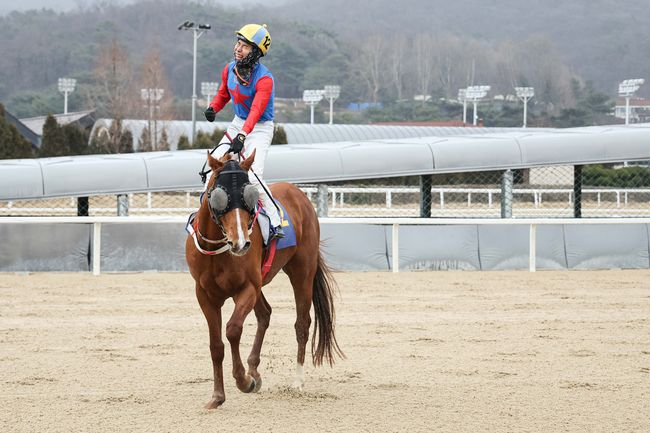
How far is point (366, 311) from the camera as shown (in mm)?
11172

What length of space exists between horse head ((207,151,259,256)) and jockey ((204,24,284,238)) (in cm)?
56

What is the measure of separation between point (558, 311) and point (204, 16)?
156157 millimetres

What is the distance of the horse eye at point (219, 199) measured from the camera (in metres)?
5.81

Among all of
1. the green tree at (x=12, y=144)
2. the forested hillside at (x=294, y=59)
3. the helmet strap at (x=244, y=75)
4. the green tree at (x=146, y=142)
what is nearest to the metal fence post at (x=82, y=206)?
the helmet strap at (x=244, y=75)

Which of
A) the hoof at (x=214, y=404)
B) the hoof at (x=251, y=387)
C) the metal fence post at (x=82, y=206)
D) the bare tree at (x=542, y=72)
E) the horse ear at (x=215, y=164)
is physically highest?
the bare tree at (x=542, y=72)

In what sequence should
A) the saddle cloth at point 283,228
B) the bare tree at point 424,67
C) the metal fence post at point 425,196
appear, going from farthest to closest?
1. the bare tree at point 424,67
2. the metal fence post at point 425,196
3. the saddle cloth at point 283,228

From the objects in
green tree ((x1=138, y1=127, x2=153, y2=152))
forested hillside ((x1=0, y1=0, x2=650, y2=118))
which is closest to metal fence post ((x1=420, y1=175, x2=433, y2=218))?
green tree ((x1=138, y1=127, x2=153, y2=152))

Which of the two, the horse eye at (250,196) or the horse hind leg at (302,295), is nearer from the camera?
the horse eye at (250,196)

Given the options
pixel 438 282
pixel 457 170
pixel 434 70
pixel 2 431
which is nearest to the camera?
pixel 2 431

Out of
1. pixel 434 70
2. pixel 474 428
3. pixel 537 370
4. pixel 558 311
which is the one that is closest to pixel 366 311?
pixel 558 311

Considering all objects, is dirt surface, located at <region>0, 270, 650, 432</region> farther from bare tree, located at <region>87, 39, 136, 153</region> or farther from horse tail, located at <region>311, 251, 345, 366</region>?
bare tree, located at <region>87, 39, 136, 153</region>

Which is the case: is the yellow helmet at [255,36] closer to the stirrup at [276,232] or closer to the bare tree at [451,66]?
the stirrup at [276,232]

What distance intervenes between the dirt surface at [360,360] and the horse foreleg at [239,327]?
0.58 ft

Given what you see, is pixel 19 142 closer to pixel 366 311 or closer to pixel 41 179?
pixel 41 179
